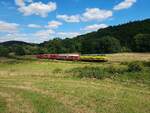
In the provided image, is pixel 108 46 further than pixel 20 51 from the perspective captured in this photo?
No

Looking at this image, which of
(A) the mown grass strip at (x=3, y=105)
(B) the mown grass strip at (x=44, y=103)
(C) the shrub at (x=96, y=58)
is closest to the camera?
(A) the mown grass strip at (x=3, y=105)

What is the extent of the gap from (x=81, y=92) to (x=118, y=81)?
890 cm

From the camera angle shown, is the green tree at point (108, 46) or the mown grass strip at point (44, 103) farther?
the green tree at point (108, 46)

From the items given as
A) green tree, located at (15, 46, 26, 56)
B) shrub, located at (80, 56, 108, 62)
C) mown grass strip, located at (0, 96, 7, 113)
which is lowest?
mown grass strip, located at (0, 96, 7, 113)

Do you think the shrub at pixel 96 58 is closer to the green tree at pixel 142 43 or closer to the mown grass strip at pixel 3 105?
the mown grass strip at pixel 3 105

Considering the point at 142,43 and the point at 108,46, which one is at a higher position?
the point at 142,43

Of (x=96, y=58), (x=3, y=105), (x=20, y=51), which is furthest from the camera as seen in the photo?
(x=20, y=51)

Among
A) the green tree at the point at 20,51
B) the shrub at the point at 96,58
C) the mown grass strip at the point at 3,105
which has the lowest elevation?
the mown grass strip at the point at 3,105

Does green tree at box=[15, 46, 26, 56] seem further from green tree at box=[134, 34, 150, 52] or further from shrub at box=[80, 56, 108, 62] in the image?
shrub at box=[80, 56, 108, 62]

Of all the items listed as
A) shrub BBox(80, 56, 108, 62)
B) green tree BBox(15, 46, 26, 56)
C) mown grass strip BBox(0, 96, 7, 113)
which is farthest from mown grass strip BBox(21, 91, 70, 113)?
green tree BBox(15, 46, 26, 56)

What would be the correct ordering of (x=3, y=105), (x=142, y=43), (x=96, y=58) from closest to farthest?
(x=3, y=105), (x=96, y=58), (x=142, y=43)

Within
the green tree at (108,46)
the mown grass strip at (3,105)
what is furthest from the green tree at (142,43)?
the mown grass strip at (3,105)

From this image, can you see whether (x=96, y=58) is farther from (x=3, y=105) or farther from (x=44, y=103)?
(x=3, y=105)

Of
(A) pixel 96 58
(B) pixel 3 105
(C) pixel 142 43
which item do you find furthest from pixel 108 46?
(B) pixel 3 105
